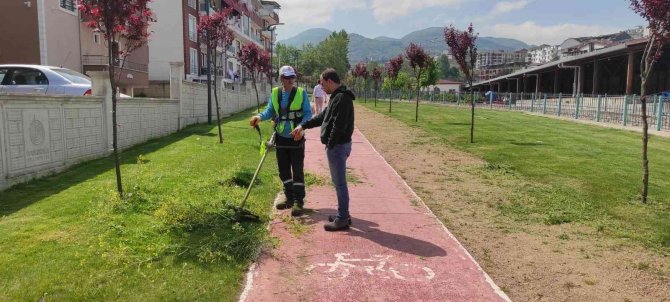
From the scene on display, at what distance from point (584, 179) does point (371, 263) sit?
615 cm

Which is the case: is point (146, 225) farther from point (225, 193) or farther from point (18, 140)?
point (18, 140)

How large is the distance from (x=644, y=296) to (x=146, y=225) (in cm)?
474

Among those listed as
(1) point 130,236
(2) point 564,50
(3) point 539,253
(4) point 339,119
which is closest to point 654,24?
(3) point 539,253

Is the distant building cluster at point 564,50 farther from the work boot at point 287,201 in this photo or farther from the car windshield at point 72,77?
the work boot at point 287,201

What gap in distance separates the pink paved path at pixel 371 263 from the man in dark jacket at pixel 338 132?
9.7 inches

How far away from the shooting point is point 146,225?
18.2ft

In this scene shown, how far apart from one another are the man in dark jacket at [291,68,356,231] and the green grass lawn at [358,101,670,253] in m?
2.54

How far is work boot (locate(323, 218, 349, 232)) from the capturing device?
18.9ft

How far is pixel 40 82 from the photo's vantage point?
464 inches

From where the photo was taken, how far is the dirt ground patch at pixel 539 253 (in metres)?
4.40

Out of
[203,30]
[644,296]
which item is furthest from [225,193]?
[203,30]

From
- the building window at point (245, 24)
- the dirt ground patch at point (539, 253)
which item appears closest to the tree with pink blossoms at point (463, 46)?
the dirt ground patch at point (539, 253)

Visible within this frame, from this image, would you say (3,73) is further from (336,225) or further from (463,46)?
(463,46)

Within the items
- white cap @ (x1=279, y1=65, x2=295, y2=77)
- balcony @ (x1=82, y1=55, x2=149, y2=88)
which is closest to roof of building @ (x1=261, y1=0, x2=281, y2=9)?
balcony @ (x1=82, y1=55, x2=149, y2=88)
